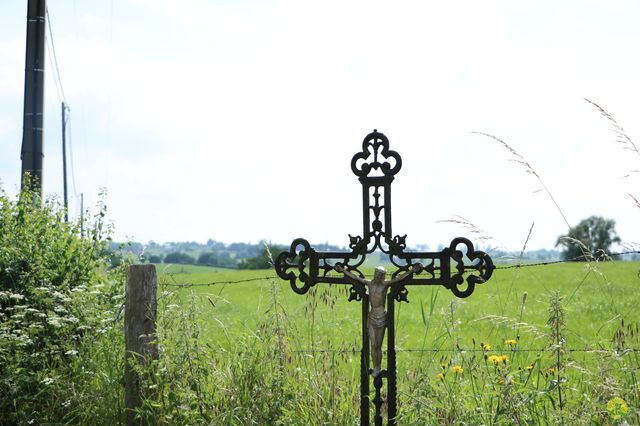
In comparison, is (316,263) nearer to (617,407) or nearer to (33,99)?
(617,407)

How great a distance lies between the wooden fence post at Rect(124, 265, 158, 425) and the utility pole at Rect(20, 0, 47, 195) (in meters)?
4.00

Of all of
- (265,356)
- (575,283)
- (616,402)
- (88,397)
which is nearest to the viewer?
(616,402)

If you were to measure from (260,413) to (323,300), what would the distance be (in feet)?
3.10

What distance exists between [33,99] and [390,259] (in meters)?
6.48

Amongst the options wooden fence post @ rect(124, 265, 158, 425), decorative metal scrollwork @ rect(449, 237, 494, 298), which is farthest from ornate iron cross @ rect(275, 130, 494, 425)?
wooden fence post @ rect(124, 265, 158, 425)

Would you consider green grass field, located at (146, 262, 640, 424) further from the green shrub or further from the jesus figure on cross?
the green shrub

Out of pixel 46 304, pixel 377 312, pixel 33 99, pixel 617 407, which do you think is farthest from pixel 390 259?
pixel 33 99

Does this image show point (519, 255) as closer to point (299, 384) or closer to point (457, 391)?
point (457, 391)

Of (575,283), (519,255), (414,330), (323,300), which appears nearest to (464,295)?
(519,255)

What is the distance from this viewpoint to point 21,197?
25.9 feet

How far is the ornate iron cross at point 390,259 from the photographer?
446cm

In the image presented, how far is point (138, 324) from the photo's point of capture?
557cm

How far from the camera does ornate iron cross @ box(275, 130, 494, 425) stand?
4461 mm

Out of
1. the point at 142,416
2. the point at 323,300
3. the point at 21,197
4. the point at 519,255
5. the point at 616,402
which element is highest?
the point at 21,197
